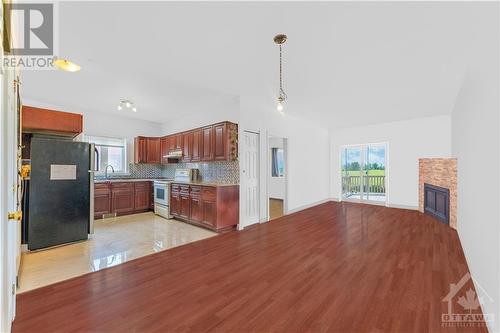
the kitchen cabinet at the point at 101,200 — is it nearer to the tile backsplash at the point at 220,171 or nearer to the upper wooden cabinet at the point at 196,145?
the upper wooden cabinet at the point at 196,145

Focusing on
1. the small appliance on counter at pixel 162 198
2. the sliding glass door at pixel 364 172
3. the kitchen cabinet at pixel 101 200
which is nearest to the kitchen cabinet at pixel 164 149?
the small appliance on counter at pixel 162 198

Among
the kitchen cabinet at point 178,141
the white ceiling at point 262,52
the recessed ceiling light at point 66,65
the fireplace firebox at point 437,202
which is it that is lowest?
the fireplace firebox at point 437,202

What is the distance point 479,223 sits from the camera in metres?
2.05

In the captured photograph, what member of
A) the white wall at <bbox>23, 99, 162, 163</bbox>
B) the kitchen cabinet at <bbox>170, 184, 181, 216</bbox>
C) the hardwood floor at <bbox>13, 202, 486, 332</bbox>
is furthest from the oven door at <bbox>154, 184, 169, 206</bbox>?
the hardwood floor at <bbox>13, 202, 486, 332</bbox>

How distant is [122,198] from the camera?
535cm

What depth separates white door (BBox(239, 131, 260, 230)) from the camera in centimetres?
450

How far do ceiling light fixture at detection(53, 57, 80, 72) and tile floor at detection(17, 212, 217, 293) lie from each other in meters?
2.79

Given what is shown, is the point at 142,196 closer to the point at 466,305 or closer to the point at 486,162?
the point at 466,305

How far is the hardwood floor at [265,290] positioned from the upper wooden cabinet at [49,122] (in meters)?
2.53

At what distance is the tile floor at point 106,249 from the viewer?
2.45 meters

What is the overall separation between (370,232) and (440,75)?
2848 mm

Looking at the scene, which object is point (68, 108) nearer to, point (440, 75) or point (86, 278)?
point (86, 278)

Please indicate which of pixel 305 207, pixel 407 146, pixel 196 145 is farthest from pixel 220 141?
pixel 407 146

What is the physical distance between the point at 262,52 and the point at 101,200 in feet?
16.4
